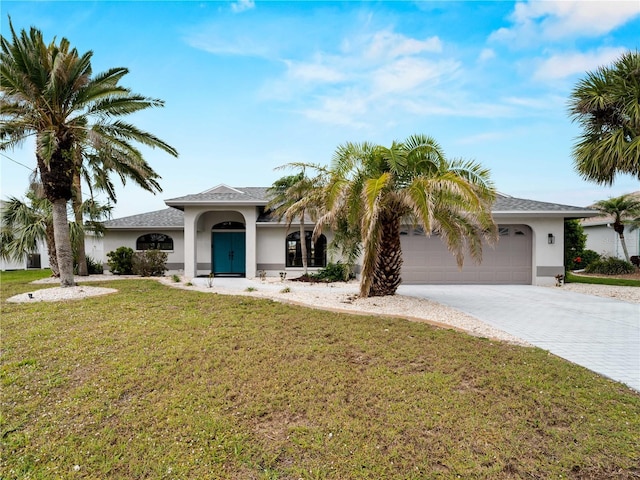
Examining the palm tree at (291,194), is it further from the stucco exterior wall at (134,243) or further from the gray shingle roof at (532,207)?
the gray shingle roof at (532,207)

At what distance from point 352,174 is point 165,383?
6900 millimetres

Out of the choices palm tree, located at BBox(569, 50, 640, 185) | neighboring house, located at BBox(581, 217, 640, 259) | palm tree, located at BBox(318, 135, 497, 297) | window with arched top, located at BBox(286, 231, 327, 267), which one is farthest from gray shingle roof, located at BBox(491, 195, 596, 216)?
neighboring house, located at BBox(581, 217, 640, 259)

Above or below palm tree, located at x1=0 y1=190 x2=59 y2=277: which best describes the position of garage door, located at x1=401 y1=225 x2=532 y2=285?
below

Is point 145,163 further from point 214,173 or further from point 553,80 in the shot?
point 553,80

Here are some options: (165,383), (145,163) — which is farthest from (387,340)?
(145,163)

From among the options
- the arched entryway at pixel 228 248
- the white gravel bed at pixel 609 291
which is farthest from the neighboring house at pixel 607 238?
the arched entryway at pixel 228 248

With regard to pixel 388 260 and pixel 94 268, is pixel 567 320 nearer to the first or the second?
pixel 388 260

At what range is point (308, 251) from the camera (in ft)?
58.9

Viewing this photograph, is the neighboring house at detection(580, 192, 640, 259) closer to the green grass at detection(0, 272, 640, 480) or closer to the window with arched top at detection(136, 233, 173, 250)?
the green grass at detection(0, 272, 640, 480)

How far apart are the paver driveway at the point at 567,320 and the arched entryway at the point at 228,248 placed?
921cm

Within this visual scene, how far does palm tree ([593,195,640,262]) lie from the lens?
1961 cm

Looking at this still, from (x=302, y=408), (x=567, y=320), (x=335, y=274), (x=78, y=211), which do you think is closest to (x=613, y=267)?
(x=567, y=320)

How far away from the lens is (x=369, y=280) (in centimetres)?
945

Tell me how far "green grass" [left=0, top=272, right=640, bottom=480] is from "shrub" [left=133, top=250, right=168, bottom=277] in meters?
9.96
